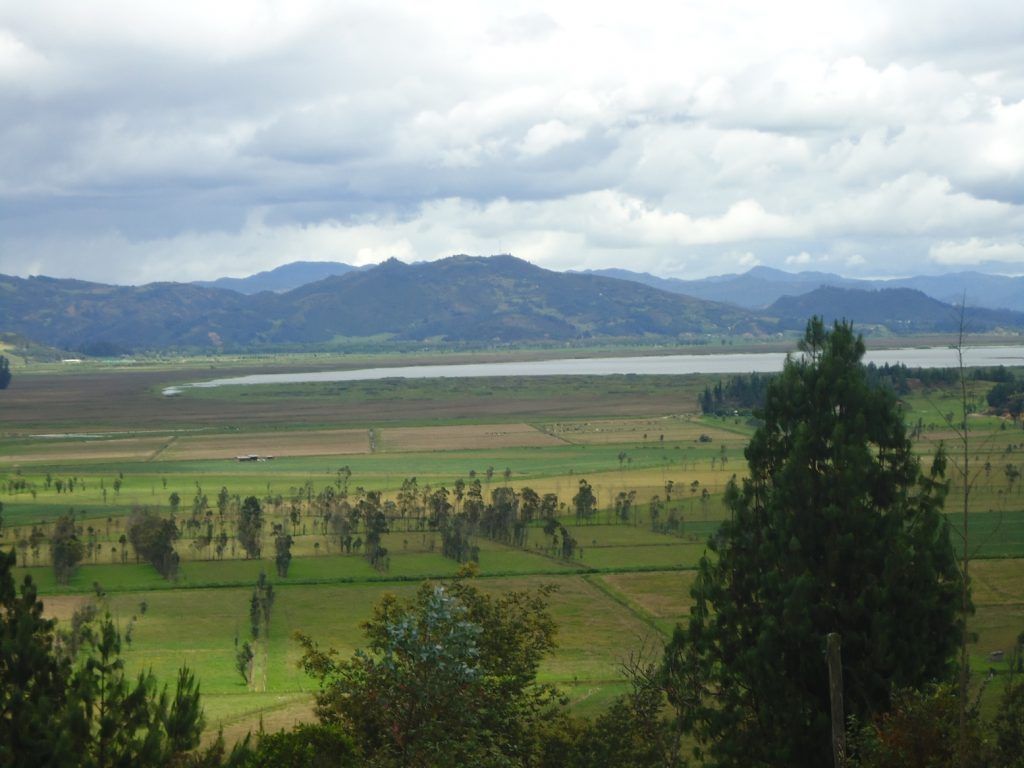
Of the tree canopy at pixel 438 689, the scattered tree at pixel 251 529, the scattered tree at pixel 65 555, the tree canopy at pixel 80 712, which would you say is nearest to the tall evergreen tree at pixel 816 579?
the tree canopy at pixel 438 689

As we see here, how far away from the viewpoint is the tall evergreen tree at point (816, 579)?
22.4 meters

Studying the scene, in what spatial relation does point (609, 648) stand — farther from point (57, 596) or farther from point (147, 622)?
point (57, 596)

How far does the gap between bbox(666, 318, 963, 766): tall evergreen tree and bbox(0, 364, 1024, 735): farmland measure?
389 cm

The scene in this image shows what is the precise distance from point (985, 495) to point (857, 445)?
6326 cm

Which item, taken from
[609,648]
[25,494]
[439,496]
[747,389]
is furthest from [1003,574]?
[747,389]

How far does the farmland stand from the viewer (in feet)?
160

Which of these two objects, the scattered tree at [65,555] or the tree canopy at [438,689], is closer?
the tree canopy at [438,689]

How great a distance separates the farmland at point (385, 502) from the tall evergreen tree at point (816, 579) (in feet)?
12.8

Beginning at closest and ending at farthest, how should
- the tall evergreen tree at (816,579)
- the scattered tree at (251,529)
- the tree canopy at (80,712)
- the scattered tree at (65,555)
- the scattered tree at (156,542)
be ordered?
the tree canopy at (80,712) < the tall evergreen tree at (816,579) < the scattered tree at (65,555) < the scattered tree at (156,542) < the scattered tree at (251,529)

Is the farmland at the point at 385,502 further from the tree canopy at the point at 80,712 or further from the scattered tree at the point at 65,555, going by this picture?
the tree canopy at the point at 80,712

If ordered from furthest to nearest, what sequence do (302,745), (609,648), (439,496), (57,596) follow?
(439,496)
(57,596)
(609,648)
(302,745)

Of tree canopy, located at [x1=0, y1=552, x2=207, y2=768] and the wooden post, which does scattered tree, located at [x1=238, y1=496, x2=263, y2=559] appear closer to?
tree canopy, located at [x1=0, y1=552, x2=207, y2=768]

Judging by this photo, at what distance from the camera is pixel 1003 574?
58.2 m

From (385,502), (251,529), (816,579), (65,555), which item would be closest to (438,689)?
(816,579)
